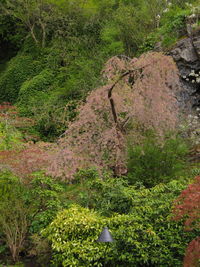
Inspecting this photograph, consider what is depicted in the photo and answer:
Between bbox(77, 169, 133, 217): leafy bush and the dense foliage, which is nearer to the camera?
the dense foliage

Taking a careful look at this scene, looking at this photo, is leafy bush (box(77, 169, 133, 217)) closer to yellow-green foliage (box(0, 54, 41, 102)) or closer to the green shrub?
the green shrub

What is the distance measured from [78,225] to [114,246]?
27.5 inches

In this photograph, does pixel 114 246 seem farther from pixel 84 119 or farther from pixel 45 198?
pixel 84 119

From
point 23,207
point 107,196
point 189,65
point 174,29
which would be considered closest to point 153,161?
point 107,196

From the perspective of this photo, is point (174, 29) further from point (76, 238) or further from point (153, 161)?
point (76, 238)

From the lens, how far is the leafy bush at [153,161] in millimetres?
7578

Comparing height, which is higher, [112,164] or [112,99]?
[112,99]

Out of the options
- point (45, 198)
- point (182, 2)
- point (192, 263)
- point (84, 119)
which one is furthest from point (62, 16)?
point (192, 263)

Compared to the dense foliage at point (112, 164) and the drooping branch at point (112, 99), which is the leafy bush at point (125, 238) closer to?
the dense foliage at point (112, 164)

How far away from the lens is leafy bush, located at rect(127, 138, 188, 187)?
7.58m

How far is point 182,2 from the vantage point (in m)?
15.5

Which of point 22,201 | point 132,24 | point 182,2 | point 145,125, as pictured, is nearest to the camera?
point 22,201

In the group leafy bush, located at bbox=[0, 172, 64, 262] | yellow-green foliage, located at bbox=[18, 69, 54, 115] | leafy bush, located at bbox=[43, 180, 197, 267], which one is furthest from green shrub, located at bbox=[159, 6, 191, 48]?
leafy bush, located at bbox=[43, 180, 197, 267]

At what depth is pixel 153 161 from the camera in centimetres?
764
